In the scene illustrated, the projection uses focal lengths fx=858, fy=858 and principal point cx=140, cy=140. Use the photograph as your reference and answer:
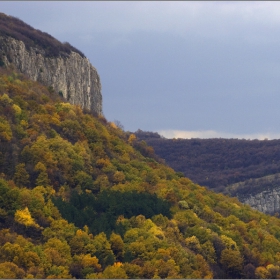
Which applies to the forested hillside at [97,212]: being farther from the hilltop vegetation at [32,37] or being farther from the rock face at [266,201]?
the rock face at [266,201]

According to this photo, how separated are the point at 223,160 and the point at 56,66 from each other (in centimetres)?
8354

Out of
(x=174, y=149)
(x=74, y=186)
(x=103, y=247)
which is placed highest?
(x=174, y=149)

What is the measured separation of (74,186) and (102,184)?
261cm

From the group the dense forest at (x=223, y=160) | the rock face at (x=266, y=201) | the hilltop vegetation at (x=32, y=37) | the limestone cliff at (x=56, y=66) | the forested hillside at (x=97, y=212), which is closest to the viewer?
the forested hillside at (x=97, y=212)

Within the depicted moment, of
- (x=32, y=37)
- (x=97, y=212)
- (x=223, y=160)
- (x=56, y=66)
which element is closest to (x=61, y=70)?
(x=56, y=66)

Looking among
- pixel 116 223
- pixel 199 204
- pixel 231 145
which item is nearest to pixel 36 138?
pixel 116 223

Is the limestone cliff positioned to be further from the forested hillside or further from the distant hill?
the distant hill

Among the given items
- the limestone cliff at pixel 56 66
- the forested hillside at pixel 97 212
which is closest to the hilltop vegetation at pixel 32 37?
the limestone cliff at pixel 56 66

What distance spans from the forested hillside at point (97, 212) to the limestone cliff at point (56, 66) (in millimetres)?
3504

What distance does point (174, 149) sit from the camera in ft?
587

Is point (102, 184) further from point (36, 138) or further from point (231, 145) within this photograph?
point (231, 145)

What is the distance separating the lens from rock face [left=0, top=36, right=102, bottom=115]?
273 feet

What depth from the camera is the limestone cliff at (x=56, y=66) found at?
8344cm

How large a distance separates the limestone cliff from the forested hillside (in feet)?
11.5
